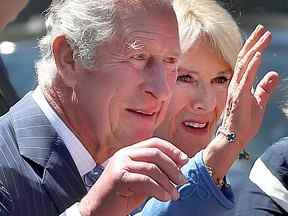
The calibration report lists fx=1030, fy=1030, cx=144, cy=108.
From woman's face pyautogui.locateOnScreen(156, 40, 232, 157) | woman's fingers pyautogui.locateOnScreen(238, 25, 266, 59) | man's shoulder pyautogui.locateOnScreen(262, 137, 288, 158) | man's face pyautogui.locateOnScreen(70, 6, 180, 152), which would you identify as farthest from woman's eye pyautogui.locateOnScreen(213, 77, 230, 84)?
man's face pyautogui.locateOnScreen(70, 6, 180, 152)

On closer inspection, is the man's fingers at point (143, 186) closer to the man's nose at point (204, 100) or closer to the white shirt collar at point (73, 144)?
the white shirt collar at point (73, 144)

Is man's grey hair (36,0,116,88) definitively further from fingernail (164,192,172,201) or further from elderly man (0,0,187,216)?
fingernail (164,192,172,201)

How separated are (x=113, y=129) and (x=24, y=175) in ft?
0.91

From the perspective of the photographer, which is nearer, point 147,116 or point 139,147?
point 139,147

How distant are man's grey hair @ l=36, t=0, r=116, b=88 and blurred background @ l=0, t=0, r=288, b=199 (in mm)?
1170

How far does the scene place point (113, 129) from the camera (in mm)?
2551

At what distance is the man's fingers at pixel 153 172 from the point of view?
6.64ft

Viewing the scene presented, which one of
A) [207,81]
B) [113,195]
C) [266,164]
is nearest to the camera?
[113,195]

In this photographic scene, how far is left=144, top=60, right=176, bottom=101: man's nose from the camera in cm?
250

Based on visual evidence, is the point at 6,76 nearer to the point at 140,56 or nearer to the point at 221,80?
the point at 221,80

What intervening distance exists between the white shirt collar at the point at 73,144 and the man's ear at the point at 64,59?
0.09 metres

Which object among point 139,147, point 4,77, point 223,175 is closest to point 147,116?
point 223,175

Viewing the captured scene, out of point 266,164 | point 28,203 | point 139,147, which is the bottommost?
point 266,164

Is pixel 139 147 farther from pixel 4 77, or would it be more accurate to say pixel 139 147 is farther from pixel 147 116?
pixel 4 77
